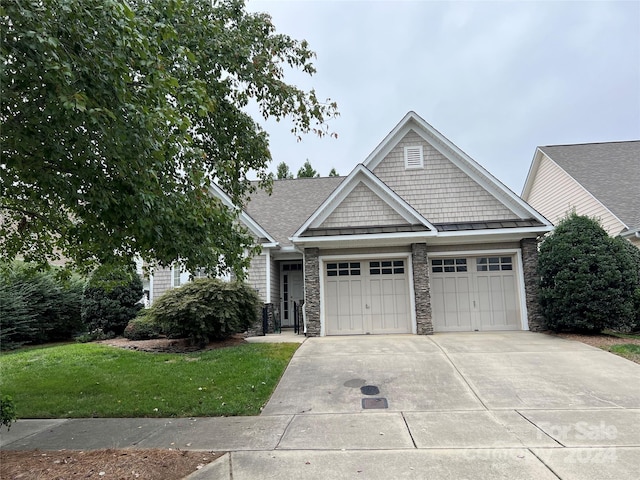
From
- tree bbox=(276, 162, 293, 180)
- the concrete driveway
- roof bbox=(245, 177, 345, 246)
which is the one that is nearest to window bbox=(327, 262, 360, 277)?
roof bbox=(245, 177, 345, 246)

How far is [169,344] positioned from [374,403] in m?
7.39

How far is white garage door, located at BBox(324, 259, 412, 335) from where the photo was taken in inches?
505

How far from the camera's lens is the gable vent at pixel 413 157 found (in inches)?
558

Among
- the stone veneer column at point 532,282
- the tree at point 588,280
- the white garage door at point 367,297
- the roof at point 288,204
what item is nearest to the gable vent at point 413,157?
the white garage door at point 367,297

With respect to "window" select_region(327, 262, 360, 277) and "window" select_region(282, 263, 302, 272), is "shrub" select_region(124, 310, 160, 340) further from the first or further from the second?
"window" select_region(327, 262, 360, 277)

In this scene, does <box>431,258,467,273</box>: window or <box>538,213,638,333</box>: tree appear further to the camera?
<box>431,258,467,273</box>: window

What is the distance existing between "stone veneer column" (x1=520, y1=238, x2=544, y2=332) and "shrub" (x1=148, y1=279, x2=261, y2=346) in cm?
816

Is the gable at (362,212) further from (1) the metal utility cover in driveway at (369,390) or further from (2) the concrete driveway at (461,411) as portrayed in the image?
(1) the metal utility cover in driveway at (369,390)

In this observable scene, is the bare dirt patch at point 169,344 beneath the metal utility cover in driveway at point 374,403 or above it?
above

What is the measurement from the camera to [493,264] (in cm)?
1311

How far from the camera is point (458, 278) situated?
13172mm

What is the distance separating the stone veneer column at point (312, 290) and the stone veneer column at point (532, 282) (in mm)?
6281

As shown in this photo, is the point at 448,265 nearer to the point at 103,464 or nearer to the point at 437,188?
the point at 437,188

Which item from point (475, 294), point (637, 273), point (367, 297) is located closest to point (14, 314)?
point (367, 297)
